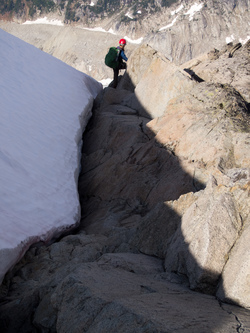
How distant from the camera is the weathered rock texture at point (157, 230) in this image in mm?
3529

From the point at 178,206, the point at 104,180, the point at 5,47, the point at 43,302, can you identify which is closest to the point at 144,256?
the point at 178,206

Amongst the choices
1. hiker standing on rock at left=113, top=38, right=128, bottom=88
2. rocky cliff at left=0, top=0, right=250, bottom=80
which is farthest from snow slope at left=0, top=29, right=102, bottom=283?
rocky cliff at left=0, top=0, right=250, bottom=80

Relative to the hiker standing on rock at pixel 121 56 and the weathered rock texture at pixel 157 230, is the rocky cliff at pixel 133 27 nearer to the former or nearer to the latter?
the hiker standing on rock at pixel 121 56

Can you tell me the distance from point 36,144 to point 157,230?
4573 mm

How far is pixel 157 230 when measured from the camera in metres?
5.47

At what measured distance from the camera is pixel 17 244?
18.8 ft

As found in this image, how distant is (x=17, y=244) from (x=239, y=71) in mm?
6899

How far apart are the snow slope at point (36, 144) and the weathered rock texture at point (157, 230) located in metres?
0.45

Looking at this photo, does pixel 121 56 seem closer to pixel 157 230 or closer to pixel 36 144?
pixel 36 144

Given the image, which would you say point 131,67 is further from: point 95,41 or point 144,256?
point 95,41

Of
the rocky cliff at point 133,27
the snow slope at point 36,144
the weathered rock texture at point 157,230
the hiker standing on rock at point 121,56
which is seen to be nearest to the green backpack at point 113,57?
the hiker standing on rock at point 121,56

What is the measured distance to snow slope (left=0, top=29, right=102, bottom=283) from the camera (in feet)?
21.1

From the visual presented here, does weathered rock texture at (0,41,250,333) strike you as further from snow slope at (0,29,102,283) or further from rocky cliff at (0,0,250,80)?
rocky cliff at (0,0,250,80)

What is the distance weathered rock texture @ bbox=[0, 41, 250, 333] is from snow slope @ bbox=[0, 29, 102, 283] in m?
0.45
